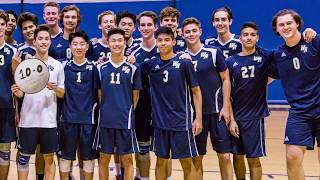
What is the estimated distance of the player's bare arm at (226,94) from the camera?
14.3 feet

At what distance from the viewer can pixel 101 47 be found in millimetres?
5047

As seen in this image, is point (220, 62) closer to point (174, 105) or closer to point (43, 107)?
point (174, 105)

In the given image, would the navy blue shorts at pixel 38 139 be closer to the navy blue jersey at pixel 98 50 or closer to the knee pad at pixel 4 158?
the knee pad at pixel 4 158

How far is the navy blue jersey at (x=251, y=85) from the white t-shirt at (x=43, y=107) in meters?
1.70

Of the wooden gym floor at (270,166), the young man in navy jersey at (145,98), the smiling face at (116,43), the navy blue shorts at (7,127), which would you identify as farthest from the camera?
the wooden gym floor at (270,166)

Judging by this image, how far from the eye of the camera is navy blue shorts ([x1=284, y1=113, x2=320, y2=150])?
13.1 feet


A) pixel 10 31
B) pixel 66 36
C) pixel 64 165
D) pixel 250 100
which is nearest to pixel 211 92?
pixel 250 100

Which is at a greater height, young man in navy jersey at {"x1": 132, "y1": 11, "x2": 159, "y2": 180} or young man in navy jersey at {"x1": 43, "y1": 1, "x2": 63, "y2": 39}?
young man in navy jersey at {"x1": 43, "y1": 1, "x2": 63, "y2": 39}

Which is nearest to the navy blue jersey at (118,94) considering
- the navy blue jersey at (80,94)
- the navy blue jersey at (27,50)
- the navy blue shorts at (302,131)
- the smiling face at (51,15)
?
the navy blue jersey at (80,94)

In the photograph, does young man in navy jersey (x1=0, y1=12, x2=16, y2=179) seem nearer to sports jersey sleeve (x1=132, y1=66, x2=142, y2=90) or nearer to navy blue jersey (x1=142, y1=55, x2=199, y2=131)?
sports jersey sleeve (x1=132, y1=66, x2=142, y2=90)

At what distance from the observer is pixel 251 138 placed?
A: 4.40m

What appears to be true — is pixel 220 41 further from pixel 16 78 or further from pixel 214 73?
pixel 16 78

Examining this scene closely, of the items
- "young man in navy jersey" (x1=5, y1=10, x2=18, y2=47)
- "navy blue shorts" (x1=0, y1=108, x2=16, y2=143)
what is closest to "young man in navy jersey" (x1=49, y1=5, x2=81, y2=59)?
"young man in navy jersey" (x1=5, y1=10, x2=18, y2=47)

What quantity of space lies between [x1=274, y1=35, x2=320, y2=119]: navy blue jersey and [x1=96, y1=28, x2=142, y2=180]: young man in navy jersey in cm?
141
